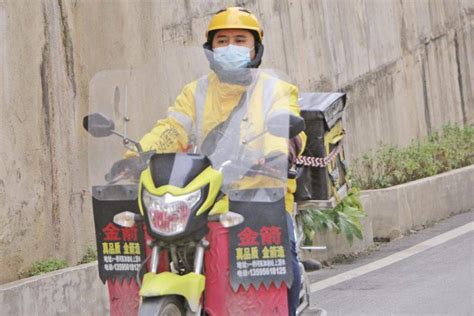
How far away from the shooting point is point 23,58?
801 cm

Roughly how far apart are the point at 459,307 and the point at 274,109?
9.35 feet

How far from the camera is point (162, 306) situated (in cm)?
503

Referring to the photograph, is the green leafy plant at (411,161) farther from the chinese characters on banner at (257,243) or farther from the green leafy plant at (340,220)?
the chinese characters on banner at (257,243)

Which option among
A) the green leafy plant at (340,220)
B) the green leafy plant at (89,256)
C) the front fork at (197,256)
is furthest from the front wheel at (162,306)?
the green leafy plant at (340,220)

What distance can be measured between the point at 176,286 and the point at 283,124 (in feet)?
2.89

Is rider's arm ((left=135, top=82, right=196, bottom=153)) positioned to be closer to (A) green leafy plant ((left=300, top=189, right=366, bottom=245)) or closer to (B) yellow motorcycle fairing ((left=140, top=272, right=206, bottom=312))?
(B) yellow motorcycle fairing ((left=140, top=272, right=206, bottom=312))

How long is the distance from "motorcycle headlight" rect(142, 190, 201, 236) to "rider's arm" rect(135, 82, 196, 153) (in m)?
0.65

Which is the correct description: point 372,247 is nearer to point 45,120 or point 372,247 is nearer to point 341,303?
point 341,303

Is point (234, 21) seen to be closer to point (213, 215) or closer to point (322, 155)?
point (213, 215)

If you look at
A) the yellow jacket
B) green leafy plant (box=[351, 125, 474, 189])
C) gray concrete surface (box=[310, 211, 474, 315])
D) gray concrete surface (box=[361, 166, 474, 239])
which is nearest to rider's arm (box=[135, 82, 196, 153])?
the yellow jacket

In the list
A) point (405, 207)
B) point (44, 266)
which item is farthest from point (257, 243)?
point (405, 207)

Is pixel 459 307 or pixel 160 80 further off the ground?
pixel 160 80

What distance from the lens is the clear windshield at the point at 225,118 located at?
535cm

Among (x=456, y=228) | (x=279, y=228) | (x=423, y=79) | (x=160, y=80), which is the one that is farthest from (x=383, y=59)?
(x=279, y=228)
